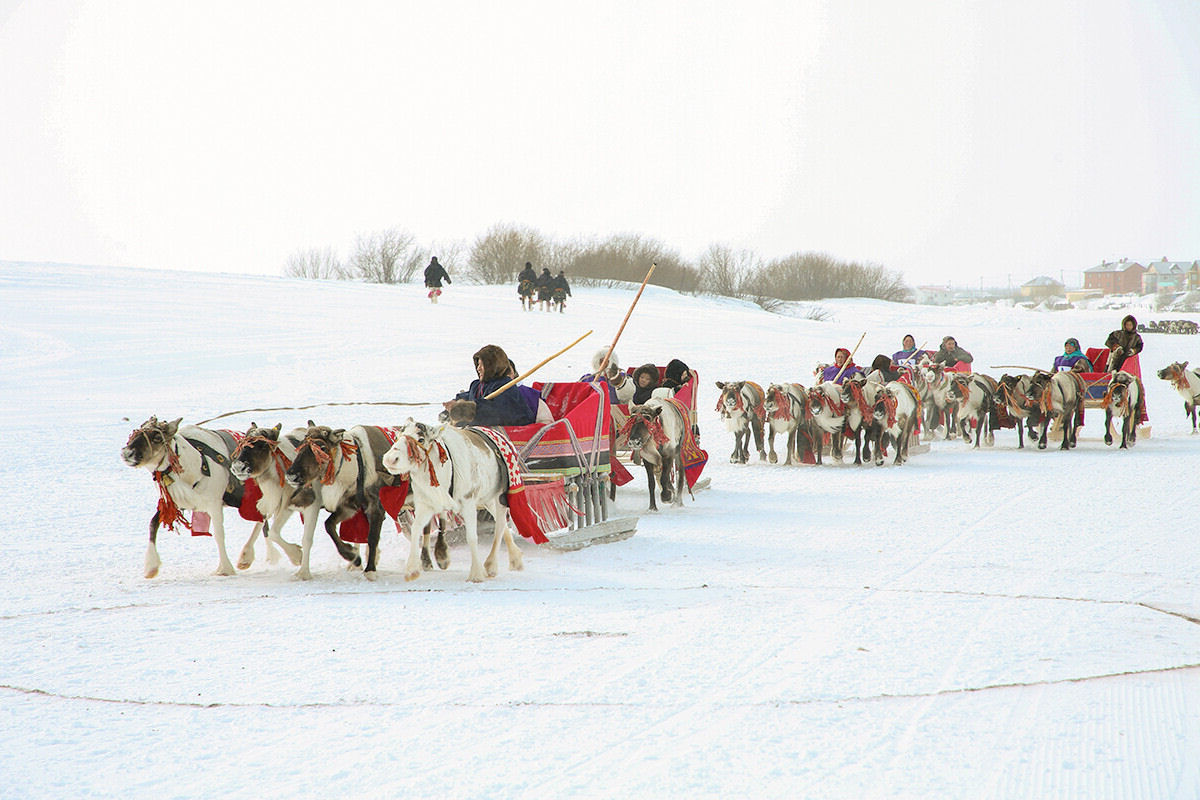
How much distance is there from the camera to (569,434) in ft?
26.8

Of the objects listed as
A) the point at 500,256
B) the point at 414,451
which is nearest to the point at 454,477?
the point at 414,451

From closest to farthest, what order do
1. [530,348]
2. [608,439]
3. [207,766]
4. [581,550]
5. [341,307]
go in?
[207,766], [581,550], [608,439], [530,348], [341,307]

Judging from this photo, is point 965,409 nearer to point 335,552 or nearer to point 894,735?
point 335,552

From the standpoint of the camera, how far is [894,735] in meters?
3.93

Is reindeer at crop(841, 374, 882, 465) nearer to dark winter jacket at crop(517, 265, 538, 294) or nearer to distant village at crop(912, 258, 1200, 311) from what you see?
dark winter jacket at crop(517, 265, 538, 294)

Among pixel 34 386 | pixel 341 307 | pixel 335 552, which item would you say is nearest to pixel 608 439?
pixel 335 552

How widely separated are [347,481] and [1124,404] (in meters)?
12.1

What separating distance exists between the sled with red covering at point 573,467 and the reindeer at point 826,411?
189 inches

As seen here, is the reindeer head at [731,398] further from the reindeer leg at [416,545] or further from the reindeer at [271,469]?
the reindeer at [271,469]

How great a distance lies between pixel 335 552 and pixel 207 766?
4.31 m

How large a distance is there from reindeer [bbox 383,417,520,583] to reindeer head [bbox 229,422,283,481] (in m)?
0.77

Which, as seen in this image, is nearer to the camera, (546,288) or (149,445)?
(149,445)

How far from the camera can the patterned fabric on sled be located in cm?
802

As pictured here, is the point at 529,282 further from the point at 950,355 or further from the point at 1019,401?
the point at 1019,401
